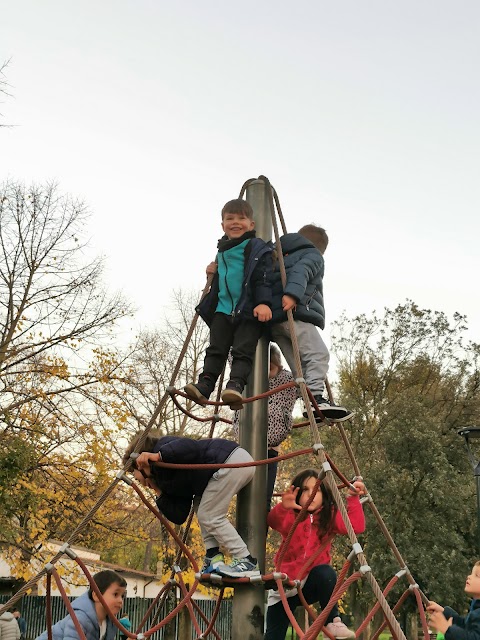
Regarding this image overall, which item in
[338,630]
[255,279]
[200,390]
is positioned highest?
[255,279]

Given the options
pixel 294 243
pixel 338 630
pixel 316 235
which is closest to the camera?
pixel 338 630

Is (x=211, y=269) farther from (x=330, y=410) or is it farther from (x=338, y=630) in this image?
(x=338, y=630)

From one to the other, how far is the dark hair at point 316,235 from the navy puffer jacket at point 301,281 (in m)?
0.33

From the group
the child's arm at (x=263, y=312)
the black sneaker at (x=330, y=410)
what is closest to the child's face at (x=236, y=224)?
the child's arm at (x=263, y=312)

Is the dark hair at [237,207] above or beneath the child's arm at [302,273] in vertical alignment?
above

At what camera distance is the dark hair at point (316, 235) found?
4387mm

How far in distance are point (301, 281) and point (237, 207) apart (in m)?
0.56

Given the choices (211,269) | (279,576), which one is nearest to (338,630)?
(279,576)

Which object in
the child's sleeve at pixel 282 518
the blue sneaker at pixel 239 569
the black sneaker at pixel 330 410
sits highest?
the black sneaker at pixel 330 410

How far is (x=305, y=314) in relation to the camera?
379 cm

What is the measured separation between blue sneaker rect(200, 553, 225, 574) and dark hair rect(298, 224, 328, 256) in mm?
1955

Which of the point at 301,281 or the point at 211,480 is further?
the point at 301,281

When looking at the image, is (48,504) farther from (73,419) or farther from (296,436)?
(296,436)

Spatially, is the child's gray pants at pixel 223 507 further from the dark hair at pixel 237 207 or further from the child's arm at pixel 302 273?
the dark hair at pixel 237 207
